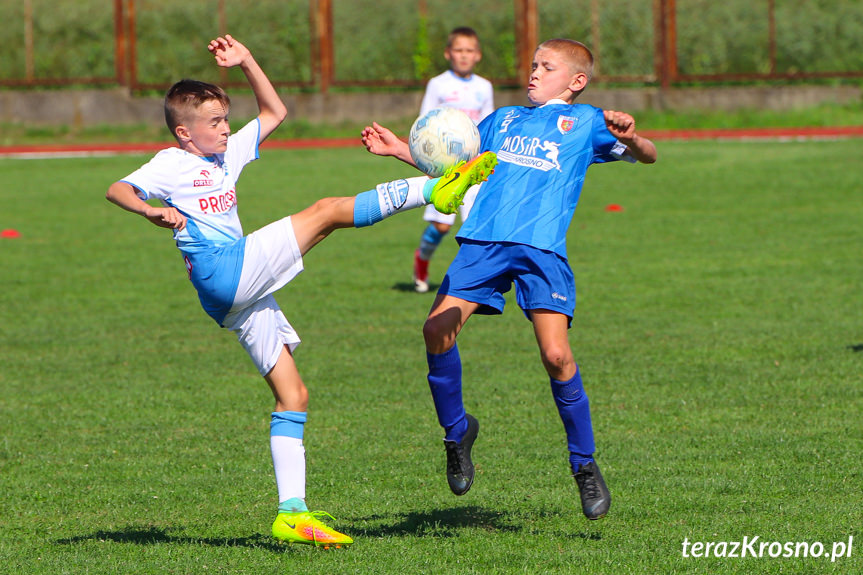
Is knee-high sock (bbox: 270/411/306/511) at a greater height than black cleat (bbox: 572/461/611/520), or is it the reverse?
knee-high sock (bbox: 270/411/306/511)

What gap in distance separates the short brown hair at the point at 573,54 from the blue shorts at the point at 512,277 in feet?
3.23

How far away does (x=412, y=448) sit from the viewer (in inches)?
274

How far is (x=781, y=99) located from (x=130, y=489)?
23.2 m

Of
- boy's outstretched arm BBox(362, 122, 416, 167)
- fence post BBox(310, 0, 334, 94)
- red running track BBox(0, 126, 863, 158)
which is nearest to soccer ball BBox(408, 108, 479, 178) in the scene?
boy's outstretched arm BBox(362, 122, 416, 167)

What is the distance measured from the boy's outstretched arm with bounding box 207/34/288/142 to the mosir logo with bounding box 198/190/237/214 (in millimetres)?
477

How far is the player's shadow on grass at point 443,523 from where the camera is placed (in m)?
5.40

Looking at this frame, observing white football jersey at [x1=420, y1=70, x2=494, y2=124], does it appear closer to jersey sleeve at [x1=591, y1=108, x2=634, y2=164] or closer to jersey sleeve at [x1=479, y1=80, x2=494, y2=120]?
jersey sleeve at [x1=479, y1=80, x2=494, y2=120]

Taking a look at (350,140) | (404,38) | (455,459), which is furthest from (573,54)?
(404,38)

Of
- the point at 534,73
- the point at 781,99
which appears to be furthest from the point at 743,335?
the point at 781,99

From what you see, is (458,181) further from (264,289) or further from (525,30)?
(525,30)

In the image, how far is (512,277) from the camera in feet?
17.9

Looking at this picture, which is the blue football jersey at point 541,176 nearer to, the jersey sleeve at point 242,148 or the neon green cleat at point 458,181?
the neon green cleat at point 458,181

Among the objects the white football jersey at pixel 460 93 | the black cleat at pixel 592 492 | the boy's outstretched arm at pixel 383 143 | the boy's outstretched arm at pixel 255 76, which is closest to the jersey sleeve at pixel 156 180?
the boy's outstretched arm at pixel 255 76

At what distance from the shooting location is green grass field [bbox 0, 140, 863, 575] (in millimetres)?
5277
